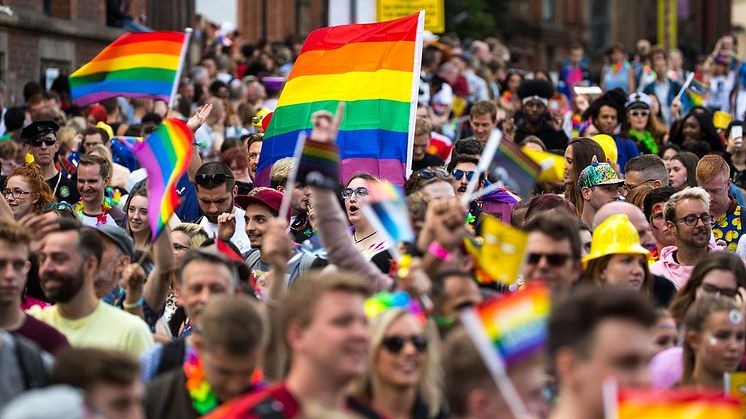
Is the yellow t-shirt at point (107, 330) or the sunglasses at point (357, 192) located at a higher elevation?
the sunglasses at point (357, 192)

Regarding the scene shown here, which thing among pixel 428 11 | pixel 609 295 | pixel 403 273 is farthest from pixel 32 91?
pixel 609 295

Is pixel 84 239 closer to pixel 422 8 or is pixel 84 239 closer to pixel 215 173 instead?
pixel 215 173

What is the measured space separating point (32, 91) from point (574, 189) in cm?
799

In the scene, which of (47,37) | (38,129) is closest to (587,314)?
(38,129)

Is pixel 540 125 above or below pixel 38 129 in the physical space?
below

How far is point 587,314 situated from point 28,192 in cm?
713

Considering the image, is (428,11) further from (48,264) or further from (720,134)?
(48,264)

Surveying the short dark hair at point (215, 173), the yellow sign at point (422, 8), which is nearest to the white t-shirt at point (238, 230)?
the short dark hair at point (215, 173)

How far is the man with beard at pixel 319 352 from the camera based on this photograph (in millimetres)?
6262

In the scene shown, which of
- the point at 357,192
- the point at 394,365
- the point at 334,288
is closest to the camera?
the point at 334,288

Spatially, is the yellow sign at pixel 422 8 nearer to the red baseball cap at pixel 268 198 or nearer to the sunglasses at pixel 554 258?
the red baseball cap at pixel 268 198

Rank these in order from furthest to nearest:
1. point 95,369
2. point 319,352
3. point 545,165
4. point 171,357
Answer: point 545,165 → point 171,357 → point 319,352 → point 95,369

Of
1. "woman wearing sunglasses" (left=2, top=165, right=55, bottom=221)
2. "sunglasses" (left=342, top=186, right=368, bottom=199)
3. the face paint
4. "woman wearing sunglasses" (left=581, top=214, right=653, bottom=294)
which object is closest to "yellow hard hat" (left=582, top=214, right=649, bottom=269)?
"woman wearing sunglasses" (left=581, top=214, right=653, bottom=294)

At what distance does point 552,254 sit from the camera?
8086mm
